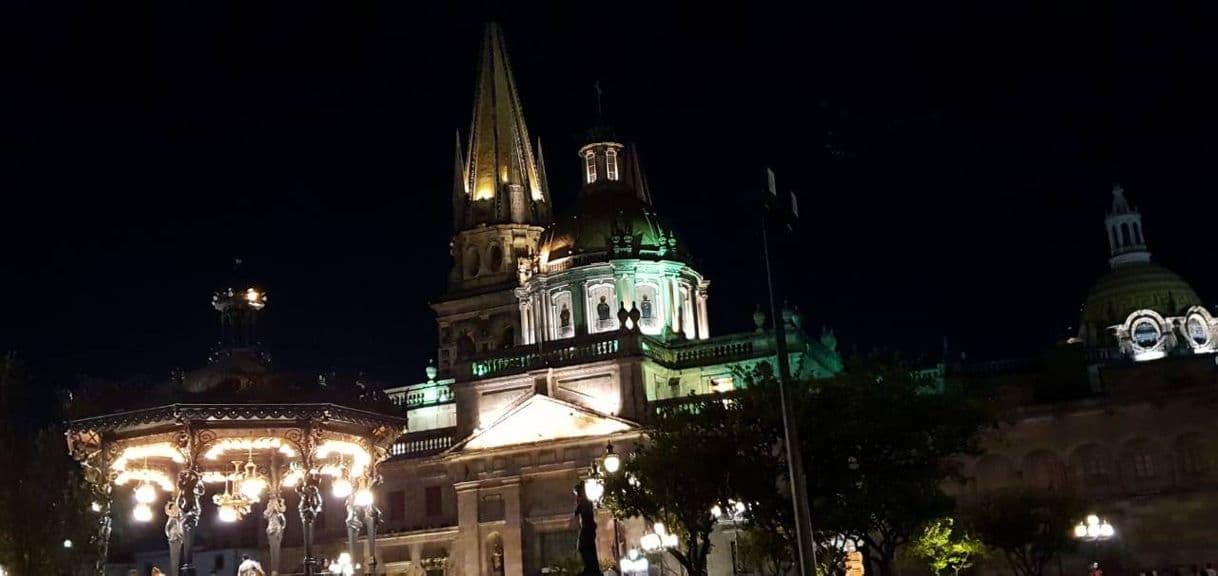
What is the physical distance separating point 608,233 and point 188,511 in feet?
127

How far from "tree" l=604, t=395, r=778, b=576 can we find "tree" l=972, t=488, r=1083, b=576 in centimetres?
1308

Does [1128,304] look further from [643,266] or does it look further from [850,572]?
[850,572]

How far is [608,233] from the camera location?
200 feet

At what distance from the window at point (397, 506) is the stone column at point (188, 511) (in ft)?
108

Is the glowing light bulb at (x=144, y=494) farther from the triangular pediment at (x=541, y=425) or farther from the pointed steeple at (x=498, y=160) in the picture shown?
the pointed steeple at (x=498, y=160)

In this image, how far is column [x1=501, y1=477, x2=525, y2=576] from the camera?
171 ft

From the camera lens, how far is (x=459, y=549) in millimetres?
53812

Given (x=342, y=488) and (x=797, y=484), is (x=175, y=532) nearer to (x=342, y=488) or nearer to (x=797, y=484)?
(x=342, y=488)

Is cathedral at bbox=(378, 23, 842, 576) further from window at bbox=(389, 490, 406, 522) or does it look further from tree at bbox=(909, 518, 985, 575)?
tree at bbox=(909, 518, 985, 575)

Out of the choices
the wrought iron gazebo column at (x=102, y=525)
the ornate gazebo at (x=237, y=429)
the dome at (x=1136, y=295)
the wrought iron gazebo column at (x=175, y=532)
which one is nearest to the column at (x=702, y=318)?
the dome at (x=1136, y=295)

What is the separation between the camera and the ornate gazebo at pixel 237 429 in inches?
966

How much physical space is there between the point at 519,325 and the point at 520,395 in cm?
1176

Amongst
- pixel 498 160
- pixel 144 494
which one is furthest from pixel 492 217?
pixel 144 494

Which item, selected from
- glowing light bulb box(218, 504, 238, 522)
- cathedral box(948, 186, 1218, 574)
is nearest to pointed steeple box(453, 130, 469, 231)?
cathedral box(948, 186, 1218, 574)
